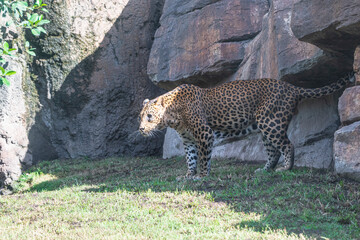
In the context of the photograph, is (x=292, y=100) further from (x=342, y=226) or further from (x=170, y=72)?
(x=170, y=72)

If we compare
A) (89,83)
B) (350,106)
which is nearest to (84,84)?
(89,83)

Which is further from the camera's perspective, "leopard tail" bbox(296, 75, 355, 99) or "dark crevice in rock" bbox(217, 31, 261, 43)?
"dark crevice in rock" bbox(217, 31, 261, 43)

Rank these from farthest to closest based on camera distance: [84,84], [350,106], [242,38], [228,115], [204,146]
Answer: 1. [84,84]
2. [242,38]
3. [228,115]
4. [204,146]
5. [350,106]

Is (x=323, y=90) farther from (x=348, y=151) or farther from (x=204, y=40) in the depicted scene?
(x=204, y=40)

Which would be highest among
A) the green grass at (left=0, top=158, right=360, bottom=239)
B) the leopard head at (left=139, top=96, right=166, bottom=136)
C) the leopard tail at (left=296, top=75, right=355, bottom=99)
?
Result: the leopard tail at (left=296, top=75, right=355, bottom=99)

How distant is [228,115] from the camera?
912cm

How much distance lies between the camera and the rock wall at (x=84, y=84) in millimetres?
13734

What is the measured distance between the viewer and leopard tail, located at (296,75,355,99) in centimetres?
801

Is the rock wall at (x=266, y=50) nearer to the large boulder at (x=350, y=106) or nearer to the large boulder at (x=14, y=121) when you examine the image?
the large boulder at (x=350, y=106)

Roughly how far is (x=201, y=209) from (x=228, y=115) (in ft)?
10.4

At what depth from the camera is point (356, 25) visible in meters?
6.27

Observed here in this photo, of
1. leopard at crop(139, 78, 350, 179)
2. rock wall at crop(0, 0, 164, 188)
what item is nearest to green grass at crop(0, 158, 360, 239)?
leopard at crop(139, 78, 350, 179)

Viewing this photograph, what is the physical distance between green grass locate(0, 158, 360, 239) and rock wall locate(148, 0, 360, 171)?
1.30m

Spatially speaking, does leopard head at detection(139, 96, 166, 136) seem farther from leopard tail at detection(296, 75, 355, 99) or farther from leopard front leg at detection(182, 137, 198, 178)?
leopard tail at detection(296, 75, 355, 99)
